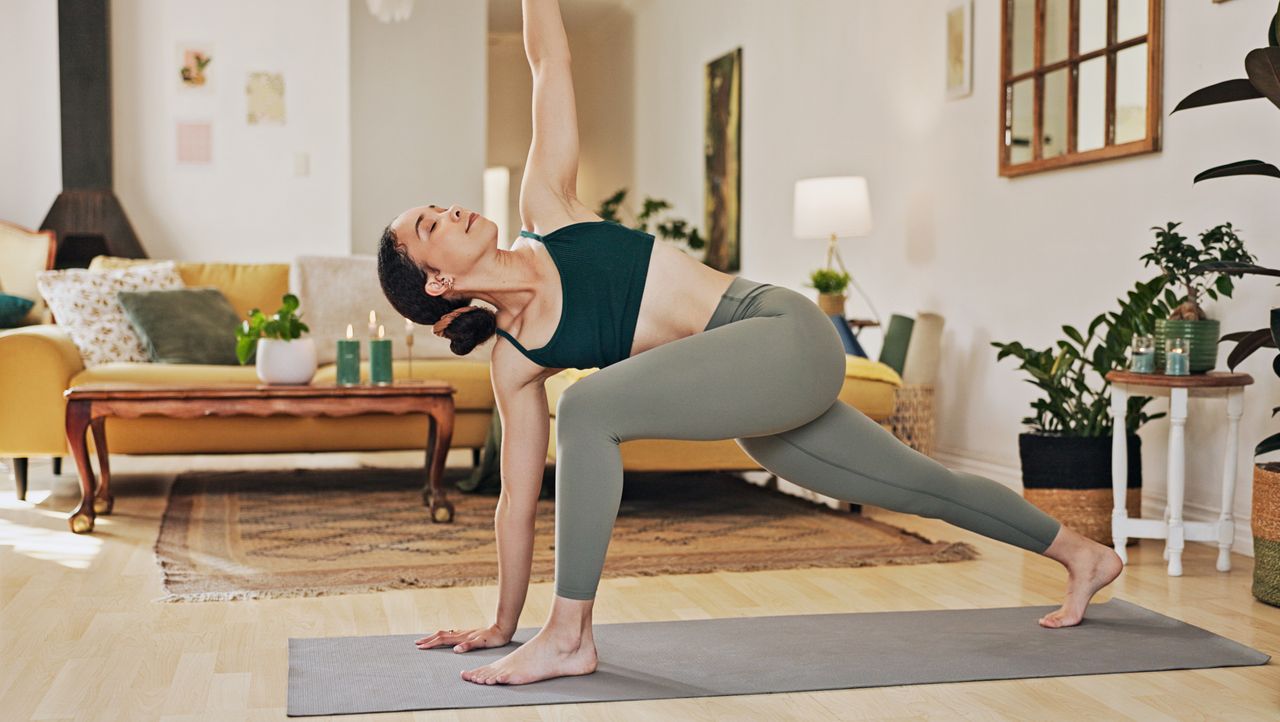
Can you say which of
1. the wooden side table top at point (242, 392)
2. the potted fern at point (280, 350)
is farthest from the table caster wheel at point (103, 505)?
the potted fern at point (280, 350)

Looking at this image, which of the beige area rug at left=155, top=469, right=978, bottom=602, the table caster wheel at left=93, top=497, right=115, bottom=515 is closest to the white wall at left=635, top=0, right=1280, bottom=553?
the beige area rug at left=155, top=469, right=978, bottom=602

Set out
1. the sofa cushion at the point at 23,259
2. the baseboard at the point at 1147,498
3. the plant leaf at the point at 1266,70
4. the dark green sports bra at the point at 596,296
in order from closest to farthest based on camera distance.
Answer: the dark green sports bra at the point at 596,296
the plant leaf at the point at 1266,70
the baseboard at the point at 1147,498
the sofa cushion at the point at 23,259

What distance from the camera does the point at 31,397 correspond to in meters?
4.34

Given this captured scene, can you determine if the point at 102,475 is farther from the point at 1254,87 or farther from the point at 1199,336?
the point at 1254,87

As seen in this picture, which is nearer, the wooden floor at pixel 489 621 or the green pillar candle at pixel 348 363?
the wooden floor at pixel 489 621

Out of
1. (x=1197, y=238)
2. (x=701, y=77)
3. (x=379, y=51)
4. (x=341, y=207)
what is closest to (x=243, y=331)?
(x=341, y=207)

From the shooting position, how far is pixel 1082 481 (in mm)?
3713

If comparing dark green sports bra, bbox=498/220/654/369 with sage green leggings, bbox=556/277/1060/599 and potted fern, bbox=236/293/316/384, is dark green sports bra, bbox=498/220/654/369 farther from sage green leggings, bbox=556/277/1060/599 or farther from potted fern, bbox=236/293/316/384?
potted fern, bbox=236/293/316/384

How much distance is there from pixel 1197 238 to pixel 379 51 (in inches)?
201

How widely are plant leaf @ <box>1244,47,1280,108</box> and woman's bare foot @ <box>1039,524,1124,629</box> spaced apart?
1.09 metres

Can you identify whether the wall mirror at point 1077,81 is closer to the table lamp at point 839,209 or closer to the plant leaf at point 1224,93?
the table lamp at point 839,209

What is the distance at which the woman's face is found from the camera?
6.99 ft

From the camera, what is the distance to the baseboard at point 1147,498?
3562 mm

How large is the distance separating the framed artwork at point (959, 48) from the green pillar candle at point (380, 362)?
2459 millimetres
